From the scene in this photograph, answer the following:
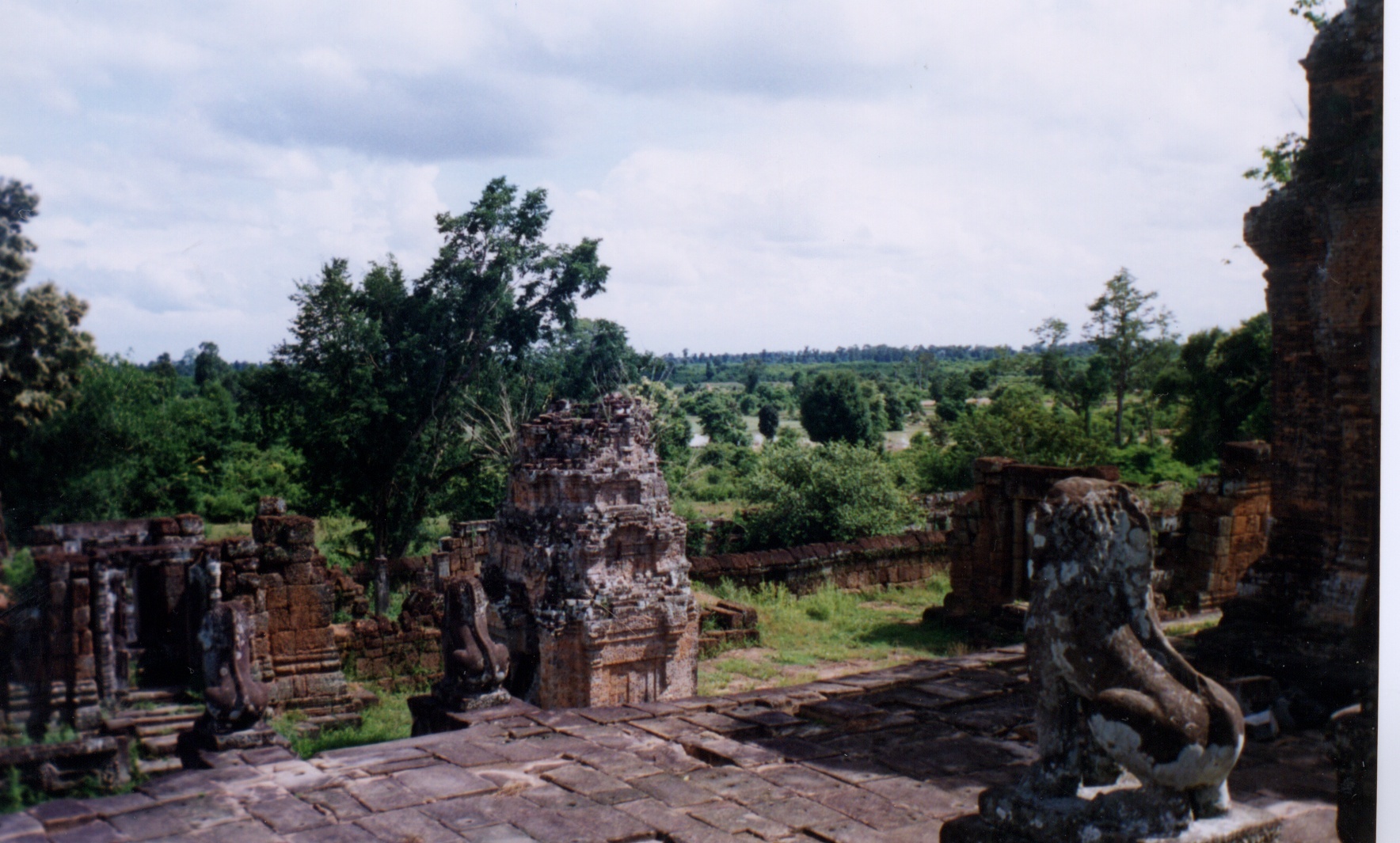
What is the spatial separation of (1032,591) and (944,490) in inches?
809

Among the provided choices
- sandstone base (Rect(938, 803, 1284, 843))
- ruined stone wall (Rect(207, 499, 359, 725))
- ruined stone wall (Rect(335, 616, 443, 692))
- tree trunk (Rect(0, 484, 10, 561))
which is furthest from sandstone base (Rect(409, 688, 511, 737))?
ruined stone wall (Rect(335, 616, 443, 692))

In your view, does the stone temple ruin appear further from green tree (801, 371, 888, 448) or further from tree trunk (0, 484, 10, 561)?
green tree (801, 371, 888, 448)

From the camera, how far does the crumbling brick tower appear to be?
319 inches

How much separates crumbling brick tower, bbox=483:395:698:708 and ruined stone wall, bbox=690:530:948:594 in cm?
611

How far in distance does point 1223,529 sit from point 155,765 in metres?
11.9

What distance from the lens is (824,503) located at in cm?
1798

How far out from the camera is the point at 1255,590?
A: 8.15 meters

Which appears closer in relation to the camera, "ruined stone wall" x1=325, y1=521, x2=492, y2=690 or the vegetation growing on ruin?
"ruined stone wall" x1=325, y1=521, x2=492, y2=690

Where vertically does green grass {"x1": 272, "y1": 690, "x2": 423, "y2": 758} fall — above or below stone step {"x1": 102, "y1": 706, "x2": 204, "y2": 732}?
below

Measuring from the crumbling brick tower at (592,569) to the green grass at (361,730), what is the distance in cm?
128

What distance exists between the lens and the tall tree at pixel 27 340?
17.2ft

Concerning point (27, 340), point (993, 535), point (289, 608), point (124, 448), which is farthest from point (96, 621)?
point (993, 535)

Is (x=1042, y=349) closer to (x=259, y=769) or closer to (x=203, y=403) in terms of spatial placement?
(x=203, y=403)

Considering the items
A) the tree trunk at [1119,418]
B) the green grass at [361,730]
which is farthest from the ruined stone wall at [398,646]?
the tree trunk at [1119,418]
